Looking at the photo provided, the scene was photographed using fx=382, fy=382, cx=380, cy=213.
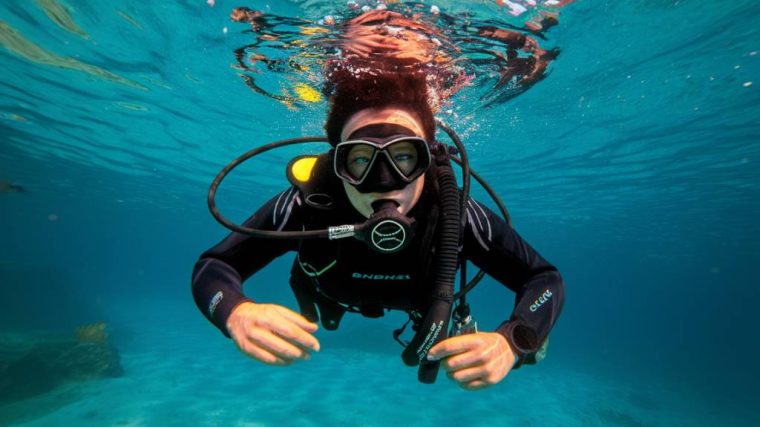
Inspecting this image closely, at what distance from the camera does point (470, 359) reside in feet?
6.48

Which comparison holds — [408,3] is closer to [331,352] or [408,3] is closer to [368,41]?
[368,41]

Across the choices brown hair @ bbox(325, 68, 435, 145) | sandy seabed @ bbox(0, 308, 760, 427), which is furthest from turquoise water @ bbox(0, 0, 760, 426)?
brown hair @ bbox(325, 68, 435, 145)

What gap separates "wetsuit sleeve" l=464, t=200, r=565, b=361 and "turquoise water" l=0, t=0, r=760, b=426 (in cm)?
497

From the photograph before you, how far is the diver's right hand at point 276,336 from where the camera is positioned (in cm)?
193

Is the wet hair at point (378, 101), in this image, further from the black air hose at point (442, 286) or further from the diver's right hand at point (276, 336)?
the diver's right hand at point (276, 336)

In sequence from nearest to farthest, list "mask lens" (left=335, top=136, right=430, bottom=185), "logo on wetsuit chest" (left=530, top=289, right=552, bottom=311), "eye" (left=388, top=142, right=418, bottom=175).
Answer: "logo on wetsuit chest" (left=530, top=289, right=552, bottom=311)
"mask lens" (left=335, top=136, right=430, bottom=185)
"eye" (left=388, top=142, right=418, bottom=175)

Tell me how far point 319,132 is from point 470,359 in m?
13.5

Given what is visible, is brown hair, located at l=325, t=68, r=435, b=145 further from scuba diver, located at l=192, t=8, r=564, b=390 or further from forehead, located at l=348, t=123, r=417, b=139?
forehead, located at l=348, t=123, r=417, b=139

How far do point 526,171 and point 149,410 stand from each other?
19.5 metres

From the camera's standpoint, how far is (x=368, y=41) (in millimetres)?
7219

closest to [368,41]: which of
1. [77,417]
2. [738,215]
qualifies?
[77,417]

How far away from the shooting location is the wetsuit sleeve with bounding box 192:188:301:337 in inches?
102

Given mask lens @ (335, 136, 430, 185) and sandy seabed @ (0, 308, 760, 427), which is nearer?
mask lens @ (335, 136, 430, 185)

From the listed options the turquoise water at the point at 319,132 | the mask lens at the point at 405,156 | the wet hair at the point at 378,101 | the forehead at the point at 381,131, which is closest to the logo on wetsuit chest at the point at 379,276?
the mask lens at the point at 405,156
